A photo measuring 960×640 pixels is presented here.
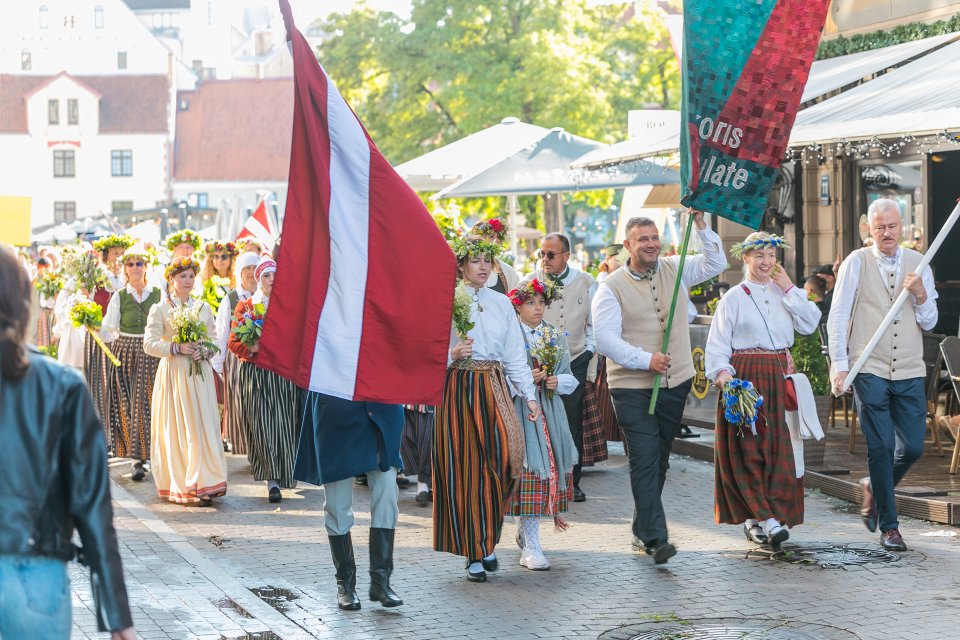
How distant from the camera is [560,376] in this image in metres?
8.80

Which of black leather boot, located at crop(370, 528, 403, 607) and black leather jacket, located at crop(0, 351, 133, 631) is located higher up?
black leather jacket, located at crop(0, 351, 133, 631)

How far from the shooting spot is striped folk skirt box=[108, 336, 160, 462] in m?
12.3

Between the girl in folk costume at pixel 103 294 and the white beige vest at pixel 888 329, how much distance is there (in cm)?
686

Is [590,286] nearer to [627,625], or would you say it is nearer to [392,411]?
[392,411]

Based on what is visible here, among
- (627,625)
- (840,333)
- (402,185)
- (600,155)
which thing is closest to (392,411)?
(402,185)

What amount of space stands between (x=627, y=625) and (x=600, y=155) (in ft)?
26.6

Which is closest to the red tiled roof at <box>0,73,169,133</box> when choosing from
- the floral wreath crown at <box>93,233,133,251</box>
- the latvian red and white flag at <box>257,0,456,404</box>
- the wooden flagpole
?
the floral wreath crown at <box>93,233,133,251</box>

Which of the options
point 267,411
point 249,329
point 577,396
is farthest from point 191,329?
point 577,396

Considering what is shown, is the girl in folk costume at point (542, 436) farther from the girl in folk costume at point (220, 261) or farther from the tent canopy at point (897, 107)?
the girl in folk costume at point (220, 261)

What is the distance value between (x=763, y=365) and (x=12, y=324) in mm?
5674

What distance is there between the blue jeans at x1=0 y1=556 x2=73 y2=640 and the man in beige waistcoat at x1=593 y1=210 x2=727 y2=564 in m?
4.92

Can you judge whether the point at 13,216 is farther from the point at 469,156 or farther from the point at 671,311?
the point at 671,311

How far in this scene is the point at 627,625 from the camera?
6887 mm

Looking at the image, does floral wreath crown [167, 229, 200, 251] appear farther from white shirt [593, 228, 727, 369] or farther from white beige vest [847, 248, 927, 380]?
white beige vest [847, 248, 927, 380]
